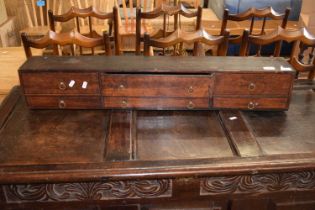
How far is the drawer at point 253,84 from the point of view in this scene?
1078 millimetres

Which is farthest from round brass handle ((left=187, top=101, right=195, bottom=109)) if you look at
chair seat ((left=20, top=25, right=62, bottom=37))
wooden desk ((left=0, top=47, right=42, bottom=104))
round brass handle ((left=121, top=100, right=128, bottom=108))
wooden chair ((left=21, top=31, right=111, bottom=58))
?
chair seat ((left=20, top=25, right=62, bottom=37))

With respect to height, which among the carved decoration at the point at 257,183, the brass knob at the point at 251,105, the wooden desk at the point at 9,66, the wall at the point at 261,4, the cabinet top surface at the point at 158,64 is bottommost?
the wooden desk at the point at 9,66

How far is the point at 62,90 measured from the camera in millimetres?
1091

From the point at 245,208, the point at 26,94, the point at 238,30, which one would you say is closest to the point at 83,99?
the point at 26,94

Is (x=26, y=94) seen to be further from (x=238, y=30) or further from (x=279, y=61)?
(x=238, y=30)

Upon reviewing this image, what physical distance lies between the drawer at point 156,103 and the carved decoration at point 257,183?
0.97 ft

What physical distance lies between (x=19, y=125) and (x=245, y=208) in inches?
31.2

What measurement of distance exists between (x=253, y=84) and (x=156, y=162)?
0.46 metres

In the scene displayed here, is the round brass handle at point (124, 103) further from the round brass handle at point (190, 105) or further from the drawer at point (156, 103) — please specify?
the round brass handle at point (190, 105)

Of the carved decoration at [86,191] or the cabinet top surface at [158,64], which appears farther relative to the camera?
the cabinet top surface at [158,64]

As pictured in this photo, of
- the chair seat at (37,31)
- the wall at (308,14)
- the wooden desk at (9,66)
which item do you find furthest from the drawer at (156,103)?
the wall at (308,14)

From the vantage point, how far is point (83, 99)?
1.11 m

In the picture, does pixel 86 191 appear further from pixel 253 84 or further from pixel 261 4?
pixel 261 4

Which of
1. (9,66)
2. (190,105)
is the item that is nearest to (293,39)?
(190,105)
